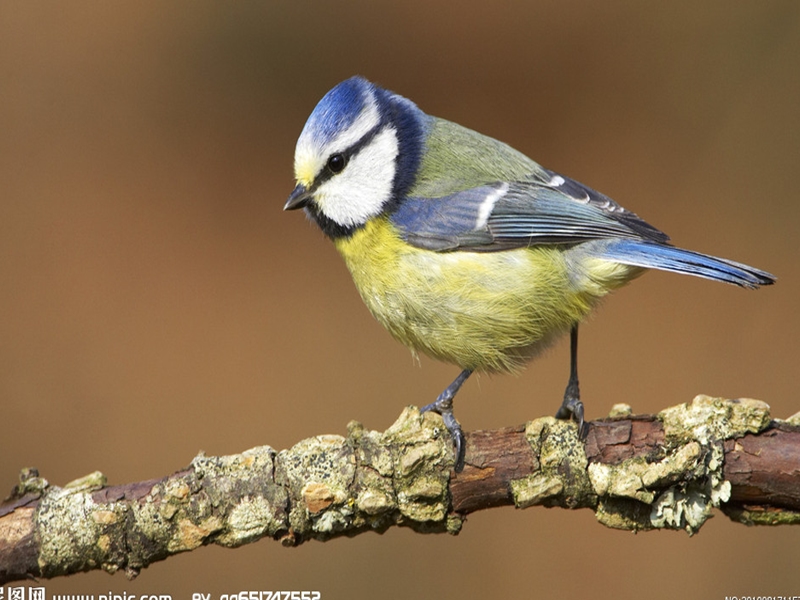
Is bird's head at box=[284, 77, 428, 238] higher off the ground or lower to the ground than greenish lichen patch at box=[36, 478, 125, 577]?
higher

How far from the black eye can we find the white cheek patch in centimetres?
1

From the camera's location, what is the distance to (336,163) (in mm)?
2209

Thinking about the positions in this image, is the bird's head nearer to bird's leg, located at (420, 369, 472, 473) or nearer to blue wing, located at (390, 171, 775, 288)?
blue wing, located at (390, 171, 775, 288)

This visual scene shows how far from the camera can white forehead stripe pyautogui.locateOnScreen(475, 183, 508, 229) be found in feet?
7.11

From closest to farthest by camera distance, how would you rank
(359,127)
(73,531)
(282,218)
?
(73,531) → (359,127) → (282,218)

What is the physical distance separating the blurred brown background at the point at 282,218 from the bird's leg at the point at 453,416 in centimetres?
104

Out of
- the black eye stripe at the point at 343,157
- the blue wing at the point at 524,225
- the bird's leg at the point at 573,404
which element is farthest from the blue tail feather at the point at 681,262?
the black eye stripe at the point at 343,157

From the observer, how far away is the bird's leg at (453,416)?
1766mm

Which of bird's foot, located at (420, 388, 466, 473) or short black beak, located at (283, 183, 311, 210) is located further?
short black beak, located at (283, 183, 311, 210)

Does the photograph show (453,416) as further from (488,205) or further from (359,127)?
(359,127)

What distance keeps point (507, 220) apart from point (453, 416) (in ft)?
1.90

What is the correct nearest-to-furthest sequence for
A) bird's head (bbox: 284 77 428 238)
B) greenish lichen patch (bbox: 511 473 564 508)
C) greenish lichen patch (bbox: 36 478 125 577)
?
greenish lichen patch (bbox: 36 478 125 577) < greenish lichen patch (bbox: 511 473 564 508) < bird's head (bbox: 284 77 428 238)

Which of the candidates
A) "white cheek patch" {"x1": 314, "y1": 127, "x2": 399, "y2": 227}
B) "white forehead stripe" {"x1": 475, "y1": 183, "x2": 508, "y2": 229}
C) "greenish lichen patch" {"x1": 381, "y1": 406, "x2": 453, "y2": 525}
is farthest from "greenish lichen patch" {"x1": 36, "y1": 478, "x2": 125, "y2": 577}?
"white forehead stripe" {"x1": 475, "y1": 183, "x2": 508, "y2": 229}

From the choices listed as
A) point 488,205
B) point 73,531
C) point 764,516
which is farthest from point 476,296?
point 73,531
